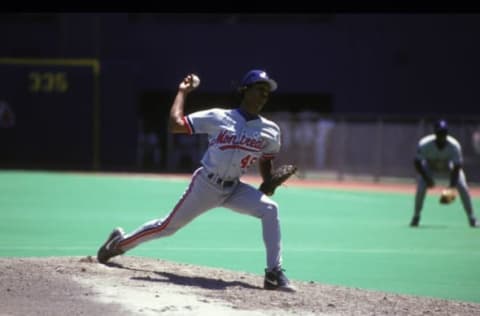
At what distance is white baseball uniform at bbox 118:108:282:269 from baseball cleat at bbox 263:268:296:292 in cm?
8

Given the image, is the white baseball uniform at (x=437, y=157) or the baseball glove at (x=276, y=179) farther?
the white baseball uniform at (x=437, y=157)

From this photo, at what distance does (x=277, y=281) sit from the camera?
8.74 metres

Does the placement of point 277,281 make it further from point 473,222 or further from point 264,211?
point 473,222

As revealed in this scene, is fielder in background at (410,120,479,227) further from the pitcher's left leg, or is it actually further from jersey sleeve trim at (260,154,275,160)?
the pitcher's left leg

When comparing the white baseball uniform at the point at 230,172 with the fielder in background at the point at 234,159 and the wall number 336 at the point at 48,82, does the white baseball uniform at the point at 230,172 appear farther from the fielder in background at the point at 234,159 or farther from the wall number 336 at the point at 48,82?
the wall number 336 at the point at 48,82

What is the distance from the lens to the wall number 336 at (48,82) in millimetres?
35219

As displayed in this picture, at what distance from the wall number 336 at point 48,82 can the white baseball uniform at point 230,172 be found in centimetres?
2693

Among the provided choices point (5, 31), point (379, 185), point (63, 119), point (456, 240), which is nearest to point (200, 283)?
point (456, 240)

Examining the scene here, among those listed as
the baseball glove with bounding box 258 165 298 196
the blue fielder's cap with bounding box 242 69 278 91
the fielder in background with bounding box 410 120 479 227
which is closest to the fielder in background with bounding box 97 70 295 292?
the blue fielder's cap with bounding box 242 69 278 91

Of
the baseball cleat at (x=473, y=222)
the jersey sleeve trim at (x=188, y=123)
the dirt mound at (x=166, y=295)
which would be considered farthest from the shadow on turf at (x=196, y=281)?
the baseball cleat at (x=473, y=222)

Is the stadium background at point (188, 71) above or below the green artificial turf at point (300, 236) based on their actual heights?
above

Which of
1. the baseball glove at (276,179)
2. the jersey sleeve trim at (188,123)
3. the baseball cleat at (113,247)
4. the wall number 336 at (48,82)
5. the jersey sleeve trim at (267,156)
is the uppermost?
the wall number 336 at (48,82)

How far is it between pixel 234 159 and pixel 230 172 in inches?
5.8

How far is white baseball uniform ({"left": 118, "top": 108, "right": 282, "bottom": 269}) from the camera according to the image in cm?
890
